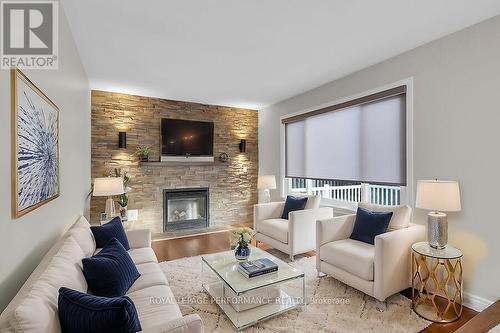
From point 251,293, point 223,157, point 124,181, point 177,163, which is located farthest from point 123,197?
point 251,293

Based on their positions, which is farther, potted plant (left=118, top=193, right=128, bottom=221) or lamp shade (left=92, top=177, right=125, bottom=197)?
potted plant (left=118, top=193, right=128, bottom=221)

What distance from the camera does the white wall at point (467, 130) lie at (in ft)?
7.48

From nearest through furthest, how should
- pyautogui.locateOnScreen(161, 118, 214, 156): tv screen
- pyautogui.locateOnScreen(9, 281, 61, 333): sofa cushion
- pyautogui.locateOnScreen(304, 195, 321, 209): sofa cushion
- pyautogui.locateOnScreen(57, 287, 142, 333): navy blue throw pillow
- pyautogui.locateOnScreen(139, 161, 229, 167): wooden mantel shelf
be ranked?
1. pyautogui.locateOnScreen(9, 281, 61, 333): sofa cushion
2. pyautogui.locateOnScreen(57, 287, 142, 333): navy blue throw pillow
3. pyautogui.locateOnScreen(304, 195, 321, 209): sofa cushion
4. pyautogui.locateOnScreen(139, 161, 229, 167): wooden mantel shelf
5. pyautogui.locateOnScreen(161, 118, 214, 156): tv screen

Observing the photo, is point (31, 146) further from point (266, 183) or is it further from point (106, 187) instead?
point (266, 183)

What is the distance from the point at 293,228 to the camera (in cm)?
337

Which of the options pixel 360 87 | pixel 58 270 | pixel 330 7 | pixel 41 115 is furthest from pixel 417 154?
pixel 41 115

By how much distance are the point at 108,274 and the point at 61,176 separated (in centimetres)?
127

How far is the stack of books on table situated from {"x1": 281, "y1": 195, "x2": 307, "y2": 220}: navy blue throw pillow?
1.55 metres

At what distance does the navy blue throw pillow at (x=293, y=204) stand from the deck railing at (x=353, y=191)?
0.71m

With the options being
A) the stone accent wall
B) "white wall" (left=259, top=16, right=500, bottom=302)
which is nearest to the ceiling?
"white wall" (left=259, top=16, right=500, bottom=302)

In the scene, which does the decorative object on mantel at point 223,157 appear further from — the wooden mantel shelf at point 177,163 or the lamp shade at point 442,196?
the lamp shade at point 442,196

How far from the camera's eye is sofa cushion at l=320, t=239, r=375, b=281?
238cm

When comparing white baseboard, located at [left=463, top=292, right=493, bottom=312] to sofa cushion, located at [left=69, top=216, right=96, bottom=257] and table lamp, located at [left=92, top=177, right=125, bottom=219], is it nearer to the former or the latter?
sofa cushion, located at [left=69, top=216, right=96, bottom=257]

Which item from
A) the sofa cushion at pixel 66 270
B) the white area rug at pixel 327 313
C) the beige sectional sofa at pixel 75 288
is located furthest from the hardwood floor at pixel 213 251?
the sofa cushion at pixel 66 270
